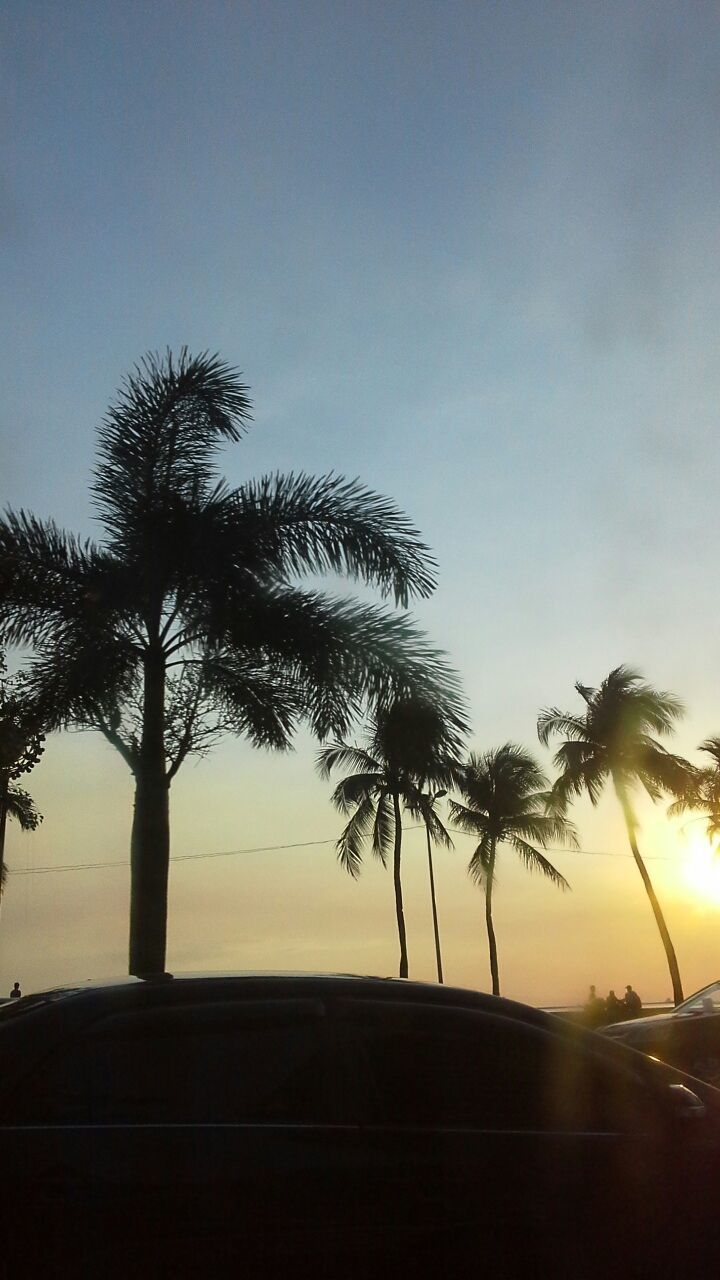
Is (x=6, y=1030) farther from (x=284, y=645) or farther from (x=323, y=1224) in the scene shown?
(x=284, y=645)

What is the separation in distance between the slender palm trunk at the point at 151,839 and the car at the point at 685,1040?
435cm

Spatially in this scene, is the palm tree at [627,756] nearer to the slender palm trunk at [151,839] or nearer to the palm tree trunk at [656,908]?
the palm tree trunk at [656,908]

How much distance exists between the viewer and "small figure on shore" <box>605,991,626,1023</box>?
1068 inches

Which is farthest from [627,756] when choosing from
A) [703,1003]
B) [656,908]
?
[703,1003]

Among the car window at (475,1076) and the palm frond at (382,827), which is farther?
→ the palm frond at (382,827)

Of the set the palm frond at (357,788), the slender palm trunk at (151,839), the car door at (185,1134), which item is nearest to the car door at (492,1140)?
the car door at (185,1134)

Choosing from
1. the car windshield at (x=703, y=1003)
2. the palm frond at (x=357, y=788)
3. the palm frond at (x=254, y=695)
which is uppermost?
the palm frond at (x=357, y=788)

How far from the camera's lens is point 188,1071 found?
3.52 m

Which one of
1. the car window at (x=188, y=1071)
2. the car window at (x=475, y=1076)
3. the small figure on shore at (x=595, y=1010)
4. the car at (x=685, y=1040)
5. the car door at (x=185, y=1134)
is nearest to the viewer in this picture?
the car door at (x=185, y=1134)

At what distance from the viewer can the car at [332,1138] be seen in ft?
10.7

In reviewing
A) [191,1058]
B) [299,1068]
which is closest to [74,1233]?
[191,1058]

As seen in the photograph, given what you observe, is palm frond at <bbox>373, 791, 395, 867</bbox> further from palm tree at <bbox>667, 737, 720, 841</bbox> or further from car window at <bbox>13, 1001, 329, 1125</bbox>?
car window at <bbox>13, 1001, 329, 1125</bbox>

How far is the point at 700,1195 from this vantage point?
3775 millimetres

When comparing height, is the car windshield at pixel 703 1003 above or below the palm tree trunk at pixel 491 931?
below
